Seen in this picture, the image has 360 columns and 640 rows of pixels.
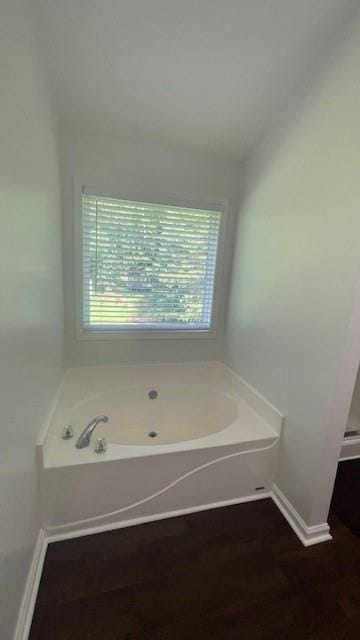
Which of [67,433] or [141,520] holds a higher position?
[67,433]

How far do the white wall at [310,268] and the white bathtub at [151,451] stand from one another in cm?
23

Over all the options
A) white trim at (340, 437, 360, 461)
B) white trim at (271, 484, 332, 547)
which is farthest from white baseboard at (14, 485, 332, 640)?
white trim at (340, 437, 360, 461)

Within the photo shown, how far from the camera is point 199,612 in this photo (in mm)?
1157

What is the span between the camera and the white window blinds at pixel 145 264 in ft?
6.98

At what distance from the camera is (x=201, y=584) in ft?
4.13

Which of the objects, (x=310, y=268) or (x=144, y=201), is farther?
(x=144, y=201)

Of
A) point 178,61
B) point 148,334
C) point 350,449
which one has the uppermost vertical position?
point 178,61

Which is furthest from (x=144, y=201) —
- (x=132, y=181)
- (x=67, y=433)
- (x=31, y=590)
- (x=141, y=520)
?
(x=31, y=590)

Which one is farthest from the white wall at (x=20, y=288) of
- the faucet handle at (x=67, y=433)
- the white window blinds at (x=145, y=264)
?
the white window blinds at (x=145, y=264)

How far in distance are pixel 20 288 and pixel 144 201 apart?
4.53 ft

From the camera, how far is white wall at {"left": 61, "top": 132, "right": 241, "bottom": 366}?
199cm

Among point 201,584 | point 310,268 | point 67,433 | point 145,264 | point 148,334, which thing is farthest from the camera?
point 148,334

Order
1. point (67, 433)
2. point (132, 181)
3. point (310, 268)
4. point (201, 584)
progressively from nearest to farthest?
point (201, 584)
point (310, 268)
point (67, 433)
point (132, 181)

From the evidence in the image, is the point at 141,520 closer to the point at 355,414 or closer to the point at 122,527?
the point at 122,527
